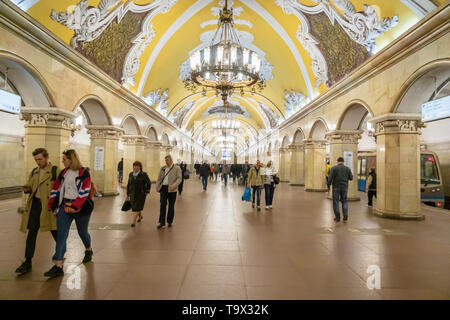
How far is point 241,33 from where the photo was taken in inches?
552

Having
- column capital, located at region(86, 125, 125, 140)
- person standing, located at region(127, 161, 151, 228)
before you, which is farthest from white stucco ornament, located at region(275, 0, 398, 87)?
column capital, located at region(86, 125, 125, 140)

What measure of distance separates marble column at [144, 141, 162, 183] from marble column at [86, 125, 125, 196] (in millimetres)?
6277

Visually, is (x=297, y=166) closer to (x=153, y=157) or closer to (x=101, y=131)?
(x=153, y=157)

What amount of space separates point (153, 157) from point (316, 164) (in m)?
10.2

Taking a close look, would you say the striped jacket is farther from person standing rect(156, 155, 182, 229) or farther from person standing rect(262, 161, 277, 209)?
person standing rect(262, 161, 277, 209)

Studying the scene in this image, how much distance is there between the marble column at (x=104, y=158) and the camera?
35.7ft

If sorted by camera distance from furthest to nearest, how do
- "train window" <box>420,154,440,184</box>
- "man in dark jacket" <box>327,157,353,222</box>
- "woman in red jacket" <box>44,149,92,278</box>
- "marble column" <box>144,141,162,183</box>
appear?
1. "marble column" <box>144,141,162,183</box>
2. "train window" <box>420,154,440,184</box>
3. "man in dark jacket" <box>327,157,353,222</box>
4. "woman in red jacket" <box>44,149,92,278</box>

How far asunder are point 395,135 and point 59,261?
803cm

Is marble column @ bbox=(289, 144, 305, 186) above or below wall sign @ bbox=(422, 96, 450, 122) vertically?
below

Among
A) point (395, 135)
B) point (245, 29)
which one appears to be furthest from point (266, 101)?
point (395, 135)

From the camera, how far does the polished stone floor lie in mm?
2945

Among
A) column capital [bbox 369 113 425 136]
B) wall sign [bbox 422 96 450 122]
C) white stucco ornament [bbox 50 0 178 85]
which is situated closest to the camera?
wall sign [bbox 422 96 450 122]

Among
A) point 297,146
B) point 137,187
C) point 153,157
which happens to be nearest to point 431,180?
point 297,146

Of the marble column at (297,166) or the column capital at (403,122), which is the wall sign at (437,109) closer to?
the column capital at (403,122)
